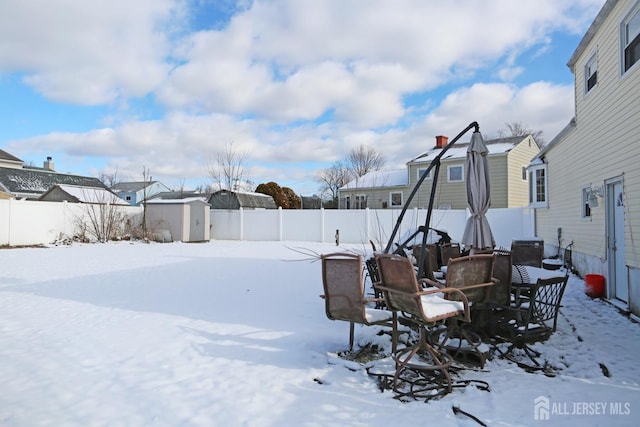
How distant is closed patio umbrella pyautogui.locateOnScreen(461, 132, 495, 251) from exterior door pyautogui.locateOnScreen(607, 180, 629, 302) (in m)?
2.95

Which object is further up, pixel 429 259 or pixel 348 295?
pixel 429 259

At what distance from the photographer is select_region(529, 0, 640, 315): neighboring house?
569 centimetres

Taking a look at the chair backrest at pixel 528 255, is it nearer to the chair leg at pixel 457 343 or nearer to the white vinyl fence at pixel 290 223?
the chair leg at pixel 457 343

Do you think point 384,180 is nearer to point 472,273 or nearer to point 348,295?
point 472,273

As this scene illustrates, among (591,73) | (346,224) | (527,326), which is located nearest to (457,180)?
(346,224)

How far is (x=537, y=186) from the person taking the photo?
12320 mm

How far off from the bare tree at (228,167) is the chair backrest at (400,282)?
2486 cm

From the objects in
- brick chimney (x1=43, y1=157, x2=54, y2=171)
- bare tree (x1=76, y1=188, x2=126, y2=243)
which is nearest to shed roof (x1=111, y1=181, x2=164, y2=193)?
brick chimney (x1=43, y1=157, x2=54, y2=171)

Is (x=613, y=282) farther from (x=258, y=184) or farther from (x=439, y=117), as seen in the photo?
(x=258, y=184)

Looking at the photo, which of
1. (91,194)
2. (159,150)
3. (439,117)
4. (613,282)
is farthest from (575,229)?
(159,150)

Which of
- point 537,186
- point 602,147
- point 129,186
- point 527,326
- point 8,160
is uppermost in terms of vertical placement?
point 8,160

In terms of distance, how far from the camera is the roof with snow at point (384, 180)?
23641 millimetres

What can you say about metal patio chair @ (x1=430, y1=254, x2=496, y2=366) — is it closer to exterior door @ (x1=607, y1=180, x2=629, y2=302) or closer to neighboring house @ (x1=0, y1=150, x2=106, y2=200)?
exterior door @ (x1=607, y1=180, x2=629, y2=302)

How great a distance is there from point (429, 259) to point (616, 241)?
3.51 m
